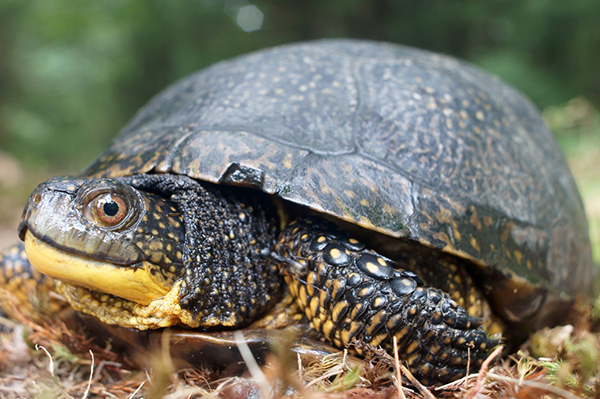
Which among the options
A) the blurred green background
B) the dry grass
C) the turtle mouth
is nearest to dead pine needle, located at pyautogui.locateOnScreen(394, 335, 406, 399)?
the dry grass

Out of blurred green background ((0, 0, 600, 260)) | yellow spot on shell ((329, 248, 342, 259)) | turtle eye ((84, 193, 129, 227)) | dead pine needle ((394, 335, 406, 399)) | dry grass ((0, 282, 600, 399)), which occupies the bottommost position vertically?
dry grass ((0, 282, 600, 399))

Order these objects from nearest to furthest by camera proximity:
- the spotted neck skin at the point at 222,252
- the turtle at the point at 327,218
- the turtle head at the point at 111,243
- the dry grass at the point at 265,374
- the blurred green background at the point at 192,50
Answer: the dry grass at the point at 265,374 → the turtle head at the point at 111,243 → the turtle at the point at 327,218 → the spotted neck skin at the point at 222,252 → the blurred green background at the point at 192,50

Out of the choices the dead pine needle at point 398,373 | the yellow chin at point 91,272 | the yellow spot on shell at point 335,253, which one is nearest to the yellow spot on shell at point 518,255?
the dead pine needle at point 398,373

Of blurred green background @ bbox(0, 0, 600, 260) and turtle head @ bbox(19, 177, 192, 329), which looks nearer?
turtle head @ bbox(19, 177, 192, 329)

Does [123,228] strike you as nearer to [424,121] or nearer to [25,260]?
[25,260]

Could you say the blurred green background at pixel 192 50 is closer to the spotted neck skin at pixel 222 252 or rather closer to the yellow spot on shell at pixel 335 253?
the yellow spot on shell at pixel 335 253

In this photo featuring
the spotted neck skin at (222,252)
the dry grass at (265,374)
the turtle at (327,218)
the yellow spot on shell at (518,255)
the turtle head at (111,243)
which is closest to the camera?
the dry grass at (265,374)

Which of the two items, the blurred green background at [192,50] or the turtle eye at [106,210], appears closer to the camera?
the turtle eye at [106,210]

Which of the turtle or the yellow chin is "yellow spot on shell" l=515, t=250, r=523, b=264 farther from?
the yellow chin
